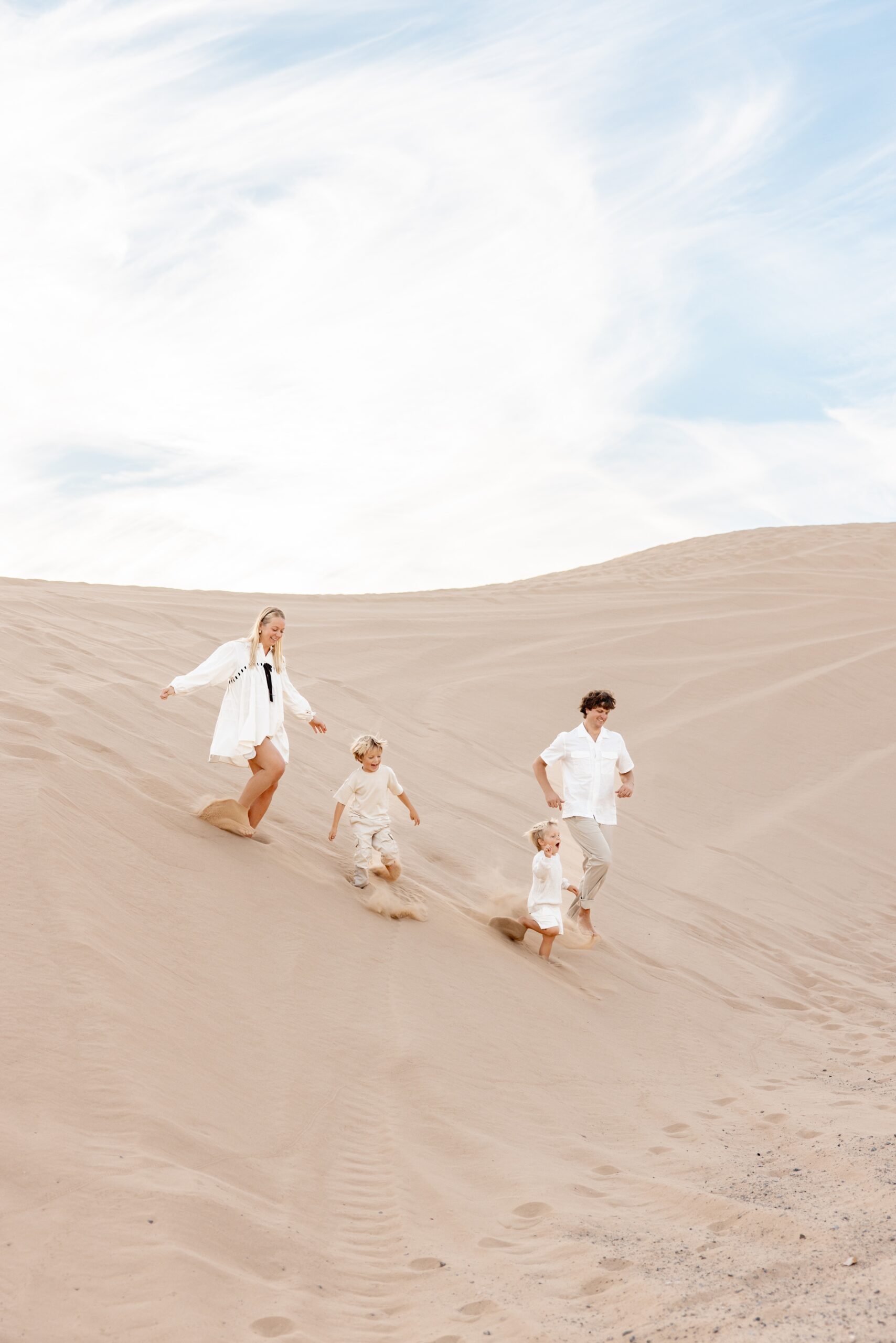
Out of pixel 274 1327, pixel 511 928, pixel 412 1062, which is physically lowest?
pixel 274 1327

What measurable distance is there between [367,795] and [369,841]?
29 centimetres

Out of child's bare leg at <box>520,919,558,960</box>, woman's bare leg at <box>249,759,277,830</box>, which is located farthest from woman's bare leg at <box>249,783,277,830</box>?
child's bare leg at <box>520,919,558,960</box>

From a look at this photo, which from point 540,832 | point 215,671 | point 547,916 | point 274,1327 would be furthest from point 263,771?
point 274,1327

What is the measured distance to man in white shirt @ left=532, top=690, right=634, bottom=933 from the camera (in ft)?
23.9

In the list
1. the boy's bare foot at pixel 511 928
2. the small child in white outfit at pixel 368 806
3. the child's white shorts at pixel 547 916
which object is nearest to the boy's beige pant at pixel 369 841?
the small child in white outfit at pixel 368 806

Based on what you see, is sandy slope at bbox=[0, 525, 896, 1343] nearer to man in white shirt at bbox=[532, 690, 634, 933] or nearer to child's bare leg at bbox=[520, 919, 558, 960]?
child's bare leg at bbox=[520, 919, 558, 960]

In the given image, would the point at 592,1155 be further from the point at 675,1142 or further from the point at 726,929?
the point at 726,929

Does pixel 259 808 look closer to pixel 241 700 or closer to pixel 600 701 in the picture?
pixel 241 700

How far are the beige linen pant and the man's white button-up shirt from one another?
2.1 inches

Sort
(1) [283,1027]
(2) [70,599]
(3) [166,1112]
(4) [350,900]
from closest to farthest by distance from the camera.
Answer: (3) [166,1112]
(1) [283,1027]
(4) [350,900]
(2) [70,599]

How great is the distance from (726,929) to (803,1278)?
584cm

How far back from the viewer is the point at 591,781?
7.38 metres

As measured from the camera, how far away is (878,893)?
10.4 meters

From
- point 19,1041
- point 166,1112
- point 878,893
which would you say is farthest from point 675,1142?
point 878,893
